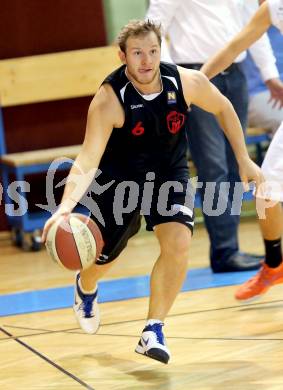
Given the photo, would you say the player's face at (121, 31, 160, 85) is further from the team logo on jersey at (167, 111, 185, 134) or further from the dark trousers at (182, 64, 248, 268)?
the dark trousers at (182, 64, 248, 268)

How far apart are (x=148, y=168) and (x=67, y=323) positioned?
1.24 meters

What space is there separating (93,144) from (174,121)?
45 cm

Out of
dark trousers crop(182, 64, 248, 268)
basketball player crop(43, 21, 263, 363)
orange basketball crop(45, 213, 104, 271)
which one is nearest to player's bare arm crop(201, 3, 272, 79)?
basketball player crop(43, 21, 263, 363)

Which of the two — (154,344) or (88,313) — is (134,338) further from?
(154,344)

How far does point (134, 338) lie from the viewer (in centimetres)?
491

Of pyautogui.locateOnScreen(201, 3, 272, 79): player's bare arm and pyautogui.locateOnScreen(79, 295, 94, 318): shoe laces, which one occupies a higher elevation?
pyautogui.locateOnScreen(201, 3, 272, 79): player's bare arm

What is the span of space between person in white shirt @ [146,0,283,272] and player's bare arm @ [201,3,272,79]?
3.72 ft

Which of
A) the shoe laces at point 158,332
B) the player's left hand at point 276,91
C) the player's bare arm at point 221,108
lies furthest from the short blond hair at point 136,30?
the player's left hand at point 276,91

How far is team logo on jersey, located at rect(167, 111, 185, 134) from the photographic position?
4.55 metres

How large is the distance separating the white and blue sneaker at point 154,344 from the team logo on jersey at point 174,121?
911mm

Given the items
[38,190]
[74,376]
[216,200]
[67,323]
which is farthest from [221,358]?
[38,190]

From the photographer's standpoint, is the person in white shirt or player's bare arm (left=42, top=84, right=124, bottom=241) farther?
the person in white shirt

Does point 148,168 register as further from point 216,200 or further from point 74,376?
point 216,200

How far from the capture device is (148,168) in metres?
4.62
